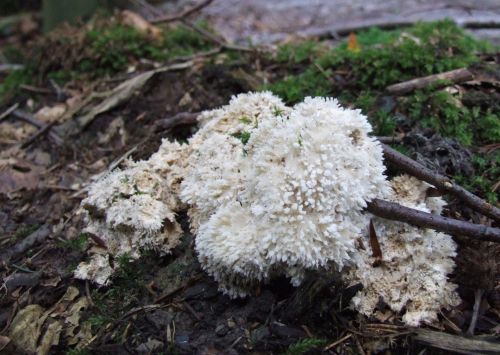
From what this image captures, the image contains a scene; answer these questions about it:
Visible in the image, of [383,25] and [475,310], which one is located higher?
[383,25]

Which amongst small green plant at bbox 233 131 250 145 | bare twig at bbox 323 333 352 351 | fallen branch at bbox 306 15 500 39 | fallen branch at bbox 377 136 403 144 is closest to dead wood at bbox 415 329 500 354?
bare twig at bbox 323 333 352 351

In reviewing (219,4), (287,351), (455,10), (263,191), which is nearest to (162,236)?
(263,191)

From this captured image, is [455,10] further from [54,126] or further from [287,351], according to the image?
[287,351]

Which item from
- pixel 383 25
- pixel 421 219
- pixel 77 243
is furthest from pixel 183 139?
pixel 383 25

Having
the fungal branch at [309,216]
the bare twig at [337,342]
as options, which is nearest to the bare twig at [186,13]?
the fungal branch at [309,216]

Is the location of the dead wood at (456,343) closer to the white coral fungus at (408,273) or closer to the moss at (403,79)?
the white coral fungus at (408,273)

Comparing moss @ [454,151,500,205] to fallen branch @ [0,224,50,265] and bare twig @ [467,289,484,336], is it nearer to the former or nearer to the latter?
bare twig @ [467,289,484,336]

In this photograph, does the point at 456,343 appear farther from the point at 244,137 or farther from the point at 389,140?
the point at 244,137
